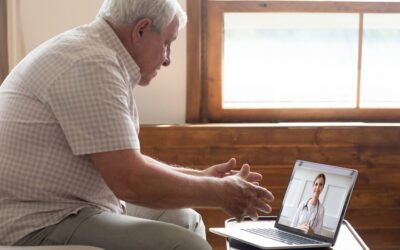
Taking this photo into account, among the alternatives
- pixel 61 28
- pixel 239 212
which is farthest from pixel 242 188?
pixel 61 28

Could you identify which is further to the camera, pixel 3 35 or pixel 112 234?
pixel 3 35

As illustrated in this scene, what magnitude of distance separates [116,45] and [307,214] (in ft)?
2.38

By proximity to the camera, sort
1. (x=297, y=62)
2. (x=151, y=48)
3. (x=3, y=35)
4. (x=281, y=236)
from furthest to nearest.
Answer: (x=297, y=62) → (x=3, y=35) → (x=281, y=236) → (x=151, y=48)

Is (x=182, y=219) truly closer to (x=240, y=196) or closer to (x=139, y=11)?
(x=240, y=196)

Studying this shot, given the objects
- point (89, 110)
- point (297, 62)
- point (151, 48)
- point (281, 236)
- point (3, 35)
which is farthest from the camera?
point (297, 62)

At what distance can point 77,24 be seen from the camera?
2396mm

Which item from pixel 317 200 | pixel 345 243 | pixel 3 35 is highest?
pixel 3 35

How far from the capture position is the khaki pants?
128 centimetres

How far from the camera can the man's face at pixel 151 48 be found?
1.47 meters

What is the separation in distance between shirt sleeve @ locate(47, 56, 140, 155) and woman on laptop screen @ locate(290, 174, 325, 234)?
61 centimetres

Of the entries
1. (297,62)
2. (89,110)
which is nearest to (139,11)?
(89,110)

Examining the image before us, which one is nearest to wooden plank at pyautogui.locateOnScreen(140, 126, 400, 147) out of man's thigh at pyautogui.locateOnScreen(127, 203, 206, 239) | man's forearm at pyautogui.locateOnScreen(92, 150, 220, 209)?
man's thigh at pyautogui.locateOnScreen(127, 203, 206, 239)

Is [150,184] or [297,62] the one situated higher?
[297,62]

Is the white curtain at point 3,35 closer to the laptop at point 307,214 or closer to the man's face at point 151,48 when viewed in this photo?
the man's face at point 151,48
